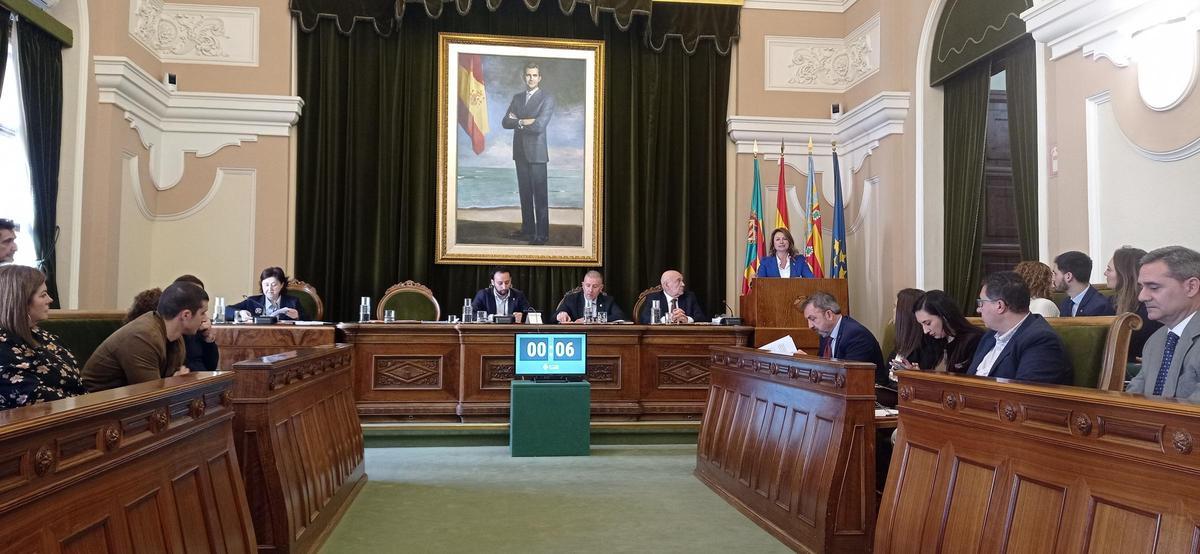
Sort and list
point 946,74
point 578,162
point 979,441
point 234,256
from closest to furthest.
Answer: point 979,441 → point 946,74 → point 234,256 → point 578,162

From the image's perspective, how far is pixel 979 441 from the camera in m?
2.60

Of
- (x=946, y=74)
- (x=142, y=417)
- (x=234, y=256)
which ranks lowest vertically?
(x=142, y=417)

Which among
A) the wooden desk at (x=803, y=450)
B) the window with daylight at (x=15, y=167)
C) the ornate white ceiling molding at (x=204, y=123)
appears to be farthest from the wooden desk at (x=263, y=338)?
the wooden desk at (x=803, y=450)

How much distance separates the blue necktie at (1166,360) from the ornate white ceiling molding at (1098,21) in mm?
2831

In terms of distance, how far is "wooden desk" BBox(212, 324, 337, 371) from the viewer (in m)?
6.39

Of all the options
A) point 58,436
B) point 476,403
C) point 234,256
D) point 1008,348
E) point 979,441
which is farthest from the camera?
point 234,256

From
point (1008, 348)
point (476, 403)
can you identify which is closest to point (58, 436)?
point (1008, 348)

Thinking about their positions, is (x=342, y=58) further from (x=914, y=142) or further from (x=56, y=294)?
(x=914, y=142)

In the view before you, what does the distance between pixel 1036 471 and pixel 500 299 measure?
5724 mm

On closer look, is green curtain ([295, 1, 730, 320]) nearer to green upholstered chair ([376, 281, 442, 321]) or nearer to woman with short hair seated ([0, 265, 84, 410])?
green upholstered chair ([376, 281, 442, 321])

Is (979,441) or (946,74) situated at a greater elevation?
(946,74)

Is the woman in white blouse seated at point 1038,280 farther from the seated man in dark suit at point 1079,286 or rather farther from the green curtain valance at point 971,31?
the green curtain valance at point 971,31

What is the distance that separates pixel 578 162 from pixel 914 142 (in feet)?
10.9

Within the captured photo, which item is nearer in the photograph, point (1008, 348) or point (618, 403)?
point (1008, 348)
